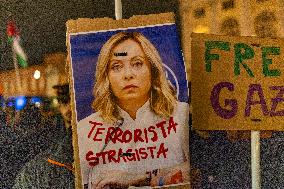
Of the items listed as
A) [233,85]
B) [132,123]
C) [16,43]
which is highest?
[16,43]

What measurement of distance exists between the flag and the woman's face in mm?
546

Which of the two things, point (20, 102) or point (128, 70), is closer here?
point (128, 70)

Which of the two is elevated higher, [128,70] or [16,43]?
[16,43]

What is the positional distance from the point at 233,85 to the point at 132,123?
36 centimetres

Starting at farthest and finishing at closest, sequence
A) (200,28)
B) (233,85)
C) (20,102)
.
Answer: (200,28)
(20,102)
(233,85)

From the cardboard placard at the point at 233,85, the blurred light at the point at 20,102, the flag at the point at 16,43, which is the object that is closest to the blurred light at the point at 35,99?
the blurred light at the point at 20,102

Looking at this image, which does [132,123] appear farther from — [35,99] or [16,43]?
[16,43]

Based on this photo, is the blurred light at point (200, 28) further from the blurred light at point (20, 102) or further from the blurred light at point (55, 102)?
the blurred light at point (20, 102)

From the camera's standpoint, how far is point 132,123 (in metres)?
1.32

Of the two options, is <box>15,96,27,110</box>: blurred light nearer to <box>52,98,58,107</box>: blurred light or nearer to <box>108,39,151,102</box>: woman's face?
<box>52,98,58,107</box>: blurred light

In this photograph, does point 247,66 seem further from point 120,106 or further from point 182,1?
point 182,1

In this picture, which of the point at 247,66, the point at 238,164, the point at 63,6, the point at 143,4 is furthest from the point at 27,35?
the point at 238,164

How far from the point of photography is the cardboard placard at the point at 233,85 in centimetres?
142

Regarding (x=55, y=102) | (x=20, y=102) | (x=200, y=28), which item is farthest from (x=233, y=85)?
(x=20, y=102)
